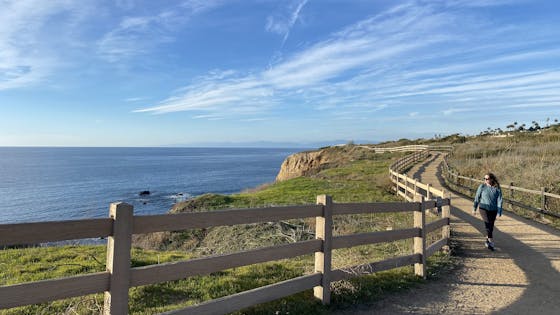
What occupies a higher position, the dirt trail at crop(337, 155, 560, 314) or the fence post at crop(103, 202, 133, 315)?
the fence post at crop(103, 202, 133, 315)

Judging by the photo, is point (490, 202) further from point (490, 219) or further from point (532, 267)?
point (532, 267)

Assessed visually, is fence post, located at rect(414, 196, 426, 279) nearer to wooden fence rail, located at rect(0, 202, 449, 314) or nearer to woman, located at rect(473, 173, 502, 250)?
wooden fence rail, located at rect(0, 202, 449, 314)

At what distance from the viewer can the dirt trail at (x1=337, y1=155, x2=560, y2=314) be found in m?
5.54

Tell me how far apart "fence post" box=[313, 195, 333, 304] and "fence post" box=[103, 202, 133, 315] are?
2.48m

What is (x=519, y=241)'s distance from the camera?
10.1 meters

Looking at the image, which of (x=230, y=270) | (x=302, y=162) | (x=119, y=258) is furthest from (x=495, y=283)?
(x=302, y=162)

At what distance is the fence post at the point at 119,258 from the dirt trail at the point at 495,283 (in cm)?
298

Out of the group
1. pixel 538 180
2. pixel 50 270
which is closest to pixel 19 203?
pixel 50 270

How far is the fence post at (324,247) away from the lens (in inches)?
201

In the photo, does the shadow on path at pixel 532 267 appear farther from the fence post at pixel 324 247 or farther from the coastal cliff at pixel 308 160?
the coastal cliff at pixel 308 160

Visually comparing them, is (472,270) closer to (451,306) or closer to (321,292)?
(451,306)

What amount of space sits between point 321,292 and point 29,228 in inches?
143

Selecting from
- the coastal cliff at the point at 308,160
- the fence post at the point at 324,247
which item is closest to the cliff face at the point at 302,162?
the coastal cliff at the point at 308,160

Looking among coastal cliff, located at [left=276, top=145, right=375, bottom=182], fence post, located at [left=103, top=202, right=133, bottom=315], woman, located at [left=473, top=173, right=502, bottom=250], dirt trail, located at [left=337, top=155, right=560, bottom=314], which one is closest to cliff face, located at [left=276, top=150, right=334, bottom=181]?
coastal cliff, located at [left=276, top=145, right=375, bottom=182]
